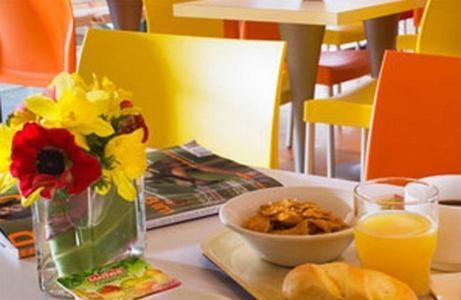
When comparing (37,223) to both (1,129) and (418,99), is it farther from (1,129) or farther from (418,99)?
(418,99)

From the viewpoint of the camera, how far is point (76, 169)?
0.85 m

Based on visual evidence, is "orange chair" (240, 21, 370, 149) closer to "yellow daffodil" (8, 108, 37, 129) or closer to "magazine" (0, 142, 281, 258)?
"magazine" (0, 142, 281, 258)

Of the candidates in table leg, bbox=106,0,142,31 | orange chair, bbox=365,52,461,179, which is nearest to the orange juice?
orange chair, bbox=365,52,461,179

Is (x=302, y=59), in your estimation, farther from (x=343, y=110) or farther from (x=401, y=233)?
(x=401, y=233)

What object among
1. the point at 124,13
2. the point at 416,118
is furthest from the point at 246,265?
the point at 124,13

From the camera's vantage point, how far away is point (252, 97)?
162 cm

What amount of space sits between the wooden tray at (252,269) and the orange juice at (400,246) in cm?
3

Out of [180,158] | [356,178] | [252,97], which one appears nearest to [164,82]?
[252,97]

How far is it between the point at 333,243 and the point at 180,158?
18.0 inches

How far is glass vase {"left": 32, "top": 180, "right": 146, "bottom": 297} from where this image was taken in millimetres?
903

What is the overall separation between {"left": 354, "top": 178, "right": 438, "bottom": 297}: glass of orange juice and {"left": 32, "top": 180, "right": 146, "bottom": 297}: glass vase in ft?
0.86

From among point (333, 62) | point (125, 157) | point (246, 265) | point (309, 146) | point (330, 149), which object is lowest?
→ point (330, 149)

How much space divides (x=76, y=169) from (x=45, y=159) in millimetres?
32

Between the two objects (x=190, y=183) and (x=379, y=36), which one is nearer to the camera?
(x=190, y=183)
